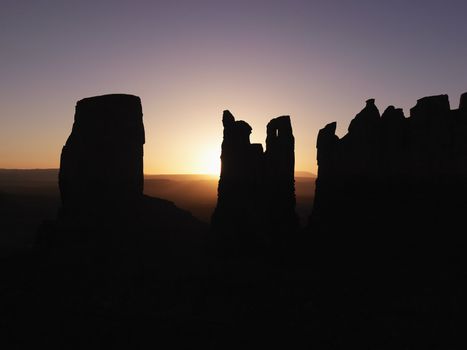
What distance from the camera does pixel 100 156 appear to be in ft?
141

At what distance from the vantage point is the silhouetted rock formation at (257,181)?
39469mm

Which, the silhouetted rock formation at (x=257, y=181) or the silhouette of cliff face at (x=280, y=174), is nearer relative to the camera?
the silhouetted rock formation at (x=257, y=181)

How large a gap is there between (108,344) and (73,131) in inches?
1055

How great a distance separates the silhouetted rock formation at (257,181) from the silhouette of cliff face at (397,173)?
18.1 feet

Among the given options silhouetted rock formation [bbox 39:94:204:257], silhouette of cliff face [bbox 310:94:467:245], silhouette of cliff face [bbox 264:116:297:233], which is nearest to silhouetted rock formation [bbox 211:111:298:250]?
→ silhouette of cliff face [bbox 264:116:297:233]

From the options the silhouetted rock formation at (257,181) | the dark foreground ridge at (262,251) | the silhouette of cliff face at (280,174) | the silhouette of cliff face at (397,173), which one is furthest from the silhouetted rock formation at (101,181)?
the silhouette of cliff face at (397,173)

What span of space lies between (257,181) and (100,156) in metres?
15.1

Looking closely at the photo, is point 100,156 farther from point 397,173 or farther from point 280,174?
point 397,173

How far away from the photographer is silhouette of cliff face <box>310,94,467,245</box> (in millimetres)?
28500

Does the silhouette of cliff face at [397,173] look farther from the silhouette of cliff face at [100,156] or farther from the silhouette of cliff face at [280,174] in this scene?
the silhouette of cliff face at [100,156]

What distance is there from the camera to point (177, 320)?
2519 centimetres

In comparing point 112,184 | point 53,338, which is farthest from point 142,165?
point 53,338

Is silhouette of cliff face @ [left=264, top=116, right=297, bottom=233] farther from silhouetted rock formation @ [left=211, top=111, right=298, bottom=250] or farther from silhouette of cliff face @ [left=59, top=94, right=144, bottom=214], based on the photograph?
silhouette of cliff face @ [left=59, top=94, right=144, bottom=214]

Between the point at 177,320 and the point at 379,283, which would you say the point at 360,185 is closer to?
the point at 379,283
